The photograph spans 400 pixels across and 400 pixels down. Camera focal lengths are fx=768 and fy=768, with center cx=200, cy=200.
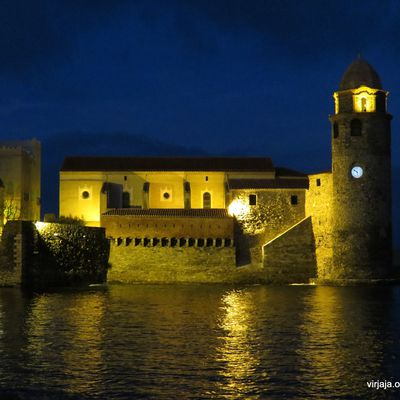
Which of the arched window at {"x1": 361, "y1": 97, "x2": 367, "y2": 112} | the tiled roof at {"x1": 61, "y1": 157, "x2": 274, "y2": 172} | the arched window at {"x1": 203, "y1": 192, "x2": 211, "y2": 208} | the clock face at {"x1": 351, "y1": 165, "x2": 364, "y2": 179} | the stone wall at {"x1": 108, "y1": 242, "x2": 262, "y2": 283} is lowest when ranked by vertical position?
the stone wall at {"x1": 108, "y1": 242, "x2": 262, "y2": 283}

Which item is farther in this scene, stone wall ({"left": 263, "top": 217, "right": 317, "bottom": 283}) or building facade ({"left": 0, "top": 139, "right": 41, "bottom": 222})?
building facade ({"left": 0, "top": 139, "right": 41, "bottom": 222})

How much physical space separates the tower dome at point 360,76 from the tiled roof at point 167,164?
14.4 meters

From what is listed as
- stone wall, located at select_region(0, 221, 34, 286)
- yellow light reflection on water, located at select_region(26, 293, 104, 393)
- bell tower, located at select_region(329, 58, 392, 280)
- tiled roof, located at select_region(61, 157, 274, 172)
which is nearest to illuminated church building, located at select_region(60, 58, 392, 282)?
bell tower, located at select_region(329, 58, 392, 280)

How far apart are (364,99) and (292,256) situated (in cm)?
994

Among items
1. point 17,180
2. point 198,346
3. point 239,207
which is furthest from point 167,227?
point 198,346

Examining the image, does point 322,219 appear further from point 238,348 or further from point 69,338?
point 69,338

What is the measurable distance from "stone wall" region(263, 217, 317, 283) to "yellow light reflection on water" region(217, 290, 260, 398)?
1025cm

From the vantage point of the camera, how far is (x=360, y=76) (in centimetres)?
4359

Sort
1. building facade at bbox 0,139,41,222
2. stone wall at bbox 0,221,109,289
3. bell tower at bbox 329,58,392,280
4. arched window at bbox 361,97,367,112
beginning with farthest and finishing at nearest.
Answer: building facade at bbox 0,139,41,222, arched window at bbox 361,97,367,112, bell tower at bbox 329,58,392,280, stone wall at bbox 0,221,109,289

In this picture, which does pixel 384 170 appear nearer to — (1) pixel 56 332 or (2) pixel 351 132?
(2) pixel 351 132

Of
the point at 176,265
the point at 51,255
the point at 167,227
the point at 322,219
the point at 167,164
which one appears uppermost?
the point at 167,164

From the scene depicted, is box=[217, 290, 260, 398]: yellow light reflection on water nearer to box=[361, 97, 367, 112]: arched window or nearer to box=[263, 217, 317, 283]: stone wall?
box=[263, 217, 317, 283]: stone wall

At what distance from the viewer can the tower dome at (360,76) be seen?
4356cm

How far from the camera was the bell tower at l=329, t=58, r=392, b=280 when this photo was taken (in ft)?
142
